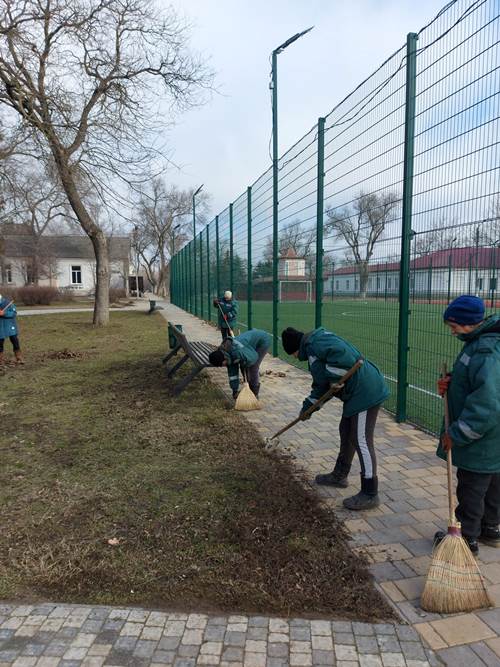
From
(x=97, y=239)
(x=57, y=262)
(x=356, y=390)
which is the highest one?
(x=57, y=262)

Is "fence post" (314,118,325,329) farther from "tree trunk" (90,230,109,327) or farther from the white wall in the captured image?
the white wall

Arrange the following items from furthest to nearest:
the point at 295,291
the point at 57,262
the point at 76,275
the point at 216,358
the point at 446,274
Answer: the point at 76,275
the point at 57,262
the point at 295,291
the point at 216,358
the point at 446,274

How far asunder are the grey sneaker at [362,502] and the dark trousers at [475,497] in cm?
70

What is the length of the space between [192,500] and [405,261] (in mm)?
3016

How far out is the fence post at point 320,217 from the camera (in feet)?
22.3

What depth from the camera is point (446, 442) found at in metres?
2.56

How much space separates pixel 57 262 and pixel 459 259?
54.2m

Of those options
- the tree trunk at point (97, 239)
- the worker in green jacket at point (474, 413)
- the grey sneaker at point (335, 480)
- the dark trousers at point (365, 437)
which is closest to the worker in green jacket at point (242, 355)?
the grey sneaker at point (335, 480)

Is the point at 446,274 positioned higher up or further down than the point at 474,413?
higher up

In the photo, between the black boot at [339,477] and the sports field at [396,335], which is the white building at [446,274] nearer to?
the sports field at [396,335]

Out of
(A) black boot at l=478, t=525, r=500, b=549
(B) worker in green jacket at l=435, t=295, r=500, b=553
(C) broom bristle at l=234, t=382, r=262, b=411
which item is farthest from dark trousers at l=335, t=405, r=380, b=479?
(C) broom bristle at l=234, t=382, r=262, b=411

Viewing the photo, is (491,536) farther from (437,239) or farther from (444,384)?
(437,239)

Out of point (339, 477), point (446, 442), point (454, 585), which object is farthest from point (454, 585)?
point (339, 477)

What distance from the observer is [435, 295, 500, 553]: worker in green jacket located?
2369 millimetres
